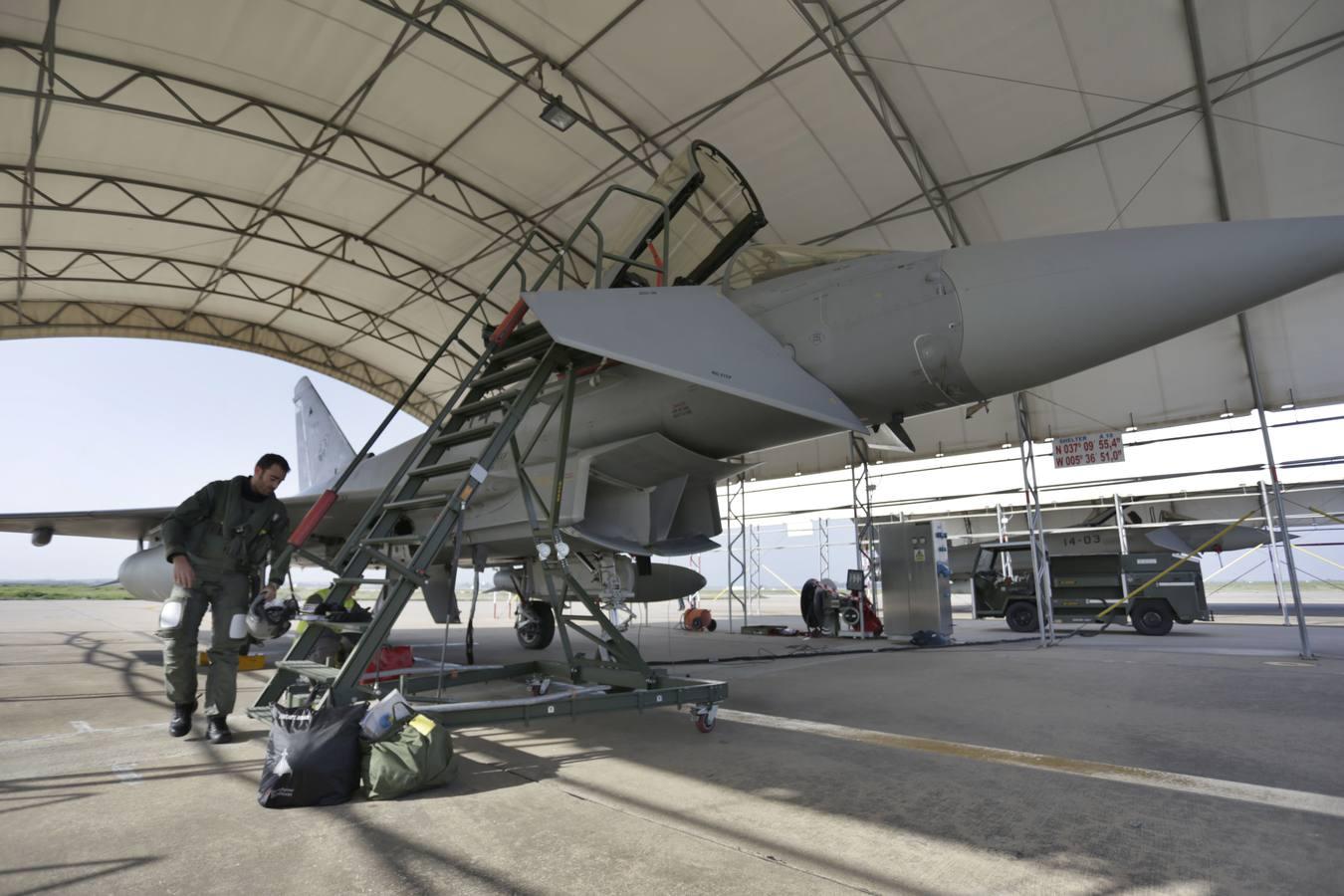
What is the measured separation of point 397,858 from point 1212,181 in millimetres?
12271

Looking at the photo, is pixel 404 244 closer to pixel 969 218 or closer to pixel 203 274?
pixel 203 274

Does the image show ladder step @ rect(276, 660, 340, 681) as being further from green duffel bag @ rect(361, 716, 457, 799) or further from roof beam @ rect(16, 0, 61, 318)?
roof beam @ rect(16, 0, 61, 318)

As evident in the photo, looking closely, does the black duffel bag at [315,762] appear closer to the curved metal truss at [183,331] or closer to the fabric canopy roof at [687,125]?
the fabric canopy roof at [687,125]

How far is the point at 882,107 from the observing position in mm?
9266

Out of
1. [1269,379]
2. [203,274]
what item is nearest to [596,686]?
[1269,379]

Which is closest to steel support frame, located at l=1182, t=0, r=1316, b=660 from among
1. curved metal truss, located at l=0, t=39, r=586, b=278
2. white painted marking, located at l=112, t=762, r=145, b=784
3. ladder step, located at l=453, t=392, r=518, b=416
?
ladder step, located at l=453, t=392, r=518, b=416

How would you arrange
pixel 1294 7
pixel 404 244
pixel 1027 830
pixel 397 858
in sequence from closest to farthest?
pixel 397 858 → pixel 1027 830 → pixel 1294 7 → pixel 404 244

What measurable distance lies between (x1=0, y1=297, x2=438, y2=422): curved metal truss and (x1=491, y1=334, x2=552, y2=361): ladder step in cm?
1707

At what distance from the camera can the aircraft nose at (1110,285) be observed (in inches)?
116

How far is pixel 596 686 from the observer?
168 inches

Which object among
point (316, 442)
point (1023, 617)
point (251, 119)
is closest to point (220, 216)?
point (251, 119)

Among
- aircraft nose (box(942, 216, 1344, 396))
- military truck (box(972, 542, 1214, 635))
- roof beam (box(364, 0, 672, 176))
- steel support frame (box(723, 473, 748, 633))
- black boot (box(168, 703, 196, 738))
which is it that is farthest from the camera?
steel support frame (box(723, 473, 748, 633))

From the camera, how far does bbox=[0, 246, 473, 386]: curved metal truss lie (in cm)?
1462

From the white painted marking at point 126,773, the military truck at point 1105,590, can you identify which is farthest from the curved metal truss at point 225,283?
the white painted marking at point 126,773
